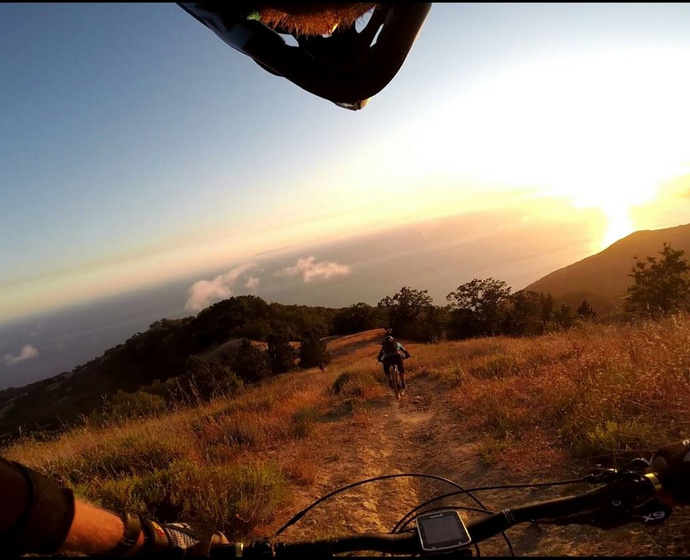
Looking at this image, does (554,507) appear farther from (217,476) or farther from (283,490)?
(217,476)

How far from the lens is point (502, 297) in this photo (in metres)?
36.7

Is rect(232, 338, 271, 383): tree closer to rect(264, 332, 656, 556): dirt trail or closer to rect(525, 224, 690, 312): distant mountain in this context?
rect(264, 332, 656, 556): dirt trail

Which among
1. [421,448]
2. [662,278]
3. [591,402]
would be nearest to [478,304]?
[662,278]

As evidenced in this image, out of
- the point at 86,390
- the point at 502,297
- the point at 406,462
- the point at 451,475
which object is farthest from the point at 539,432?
the point at 86,390

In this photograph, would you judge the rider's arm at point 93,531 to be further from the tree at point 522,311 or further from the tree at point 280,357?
the tree at point 522,311

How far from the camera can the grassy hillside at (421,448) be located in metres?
4.39

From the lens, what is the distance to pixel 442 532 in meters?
1.41

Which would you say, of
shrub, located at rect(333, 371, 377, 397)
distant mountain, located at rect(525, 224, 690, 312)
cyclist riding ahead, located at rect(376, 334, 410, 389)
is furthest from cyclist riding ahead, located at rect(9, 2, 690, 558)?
distant mountain, located at rect(525, 224, 690, 312)

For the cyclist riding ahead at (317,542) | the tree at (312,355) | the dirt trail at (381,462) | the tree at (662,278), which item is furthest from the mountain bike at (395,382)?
the tree at (662,278)

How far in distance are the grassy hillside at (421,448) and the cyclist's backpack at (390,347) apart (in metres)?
1.78

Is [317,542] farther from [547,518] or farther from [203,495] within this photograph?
[203,495]

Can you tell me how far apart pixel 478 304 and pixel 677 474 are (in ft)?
121

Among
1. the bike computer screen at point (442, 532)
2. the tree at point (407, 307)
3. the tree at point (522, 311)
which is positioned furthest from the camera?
the tree at point (407, 307)

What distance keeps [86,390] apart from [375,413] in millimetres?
44933
